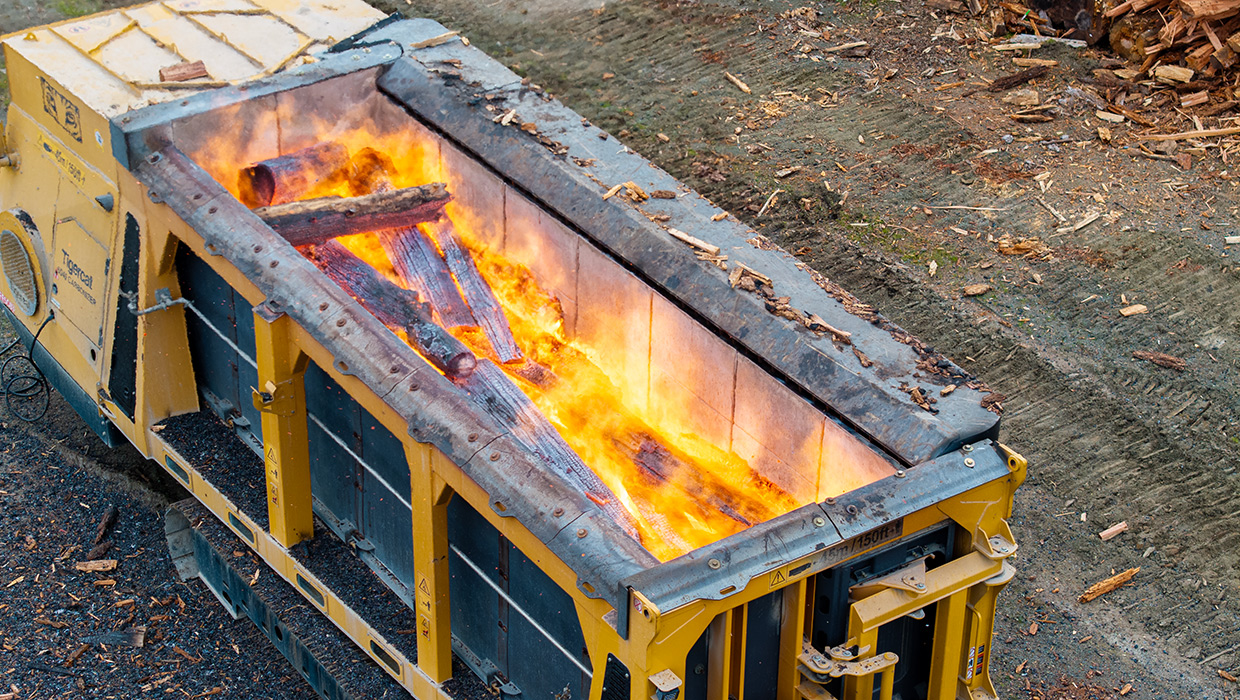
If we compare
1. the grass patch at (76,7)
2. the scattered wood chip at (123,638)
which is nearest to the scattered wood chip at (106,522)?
the scattered wood chip at (123,638)

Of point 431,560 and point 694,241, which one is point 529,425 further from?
point 694,241

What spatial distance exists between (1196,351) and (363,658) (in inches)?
226

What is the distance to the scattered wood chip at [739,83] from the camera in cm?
1218

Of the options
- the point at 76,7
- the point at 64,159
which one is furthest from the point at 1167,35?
the point at 76,7

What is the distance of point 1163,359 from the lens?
895cm

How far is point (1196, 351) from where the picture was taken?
9086 mm

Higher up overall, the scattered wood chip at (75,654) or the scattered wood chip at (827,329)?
the scattered wood chip at (827,329)

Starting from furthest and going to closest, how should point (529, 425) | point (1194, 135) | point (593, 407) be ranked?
point (1194, 135)
point (593, 407)
point (529, 425)

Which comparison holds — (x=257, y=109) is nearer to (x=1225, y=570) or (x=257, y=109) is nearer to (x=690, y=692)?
(x=690, y=692)

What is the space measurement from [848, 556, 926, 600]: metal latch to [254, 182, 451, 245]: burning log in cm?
367

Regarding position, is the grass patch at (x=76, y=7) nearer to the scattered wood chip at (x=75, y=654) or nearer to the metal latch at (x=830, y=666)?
the scattered wood chip at (x=75, y=654)

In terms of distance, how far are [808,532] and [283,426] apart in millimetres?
2540

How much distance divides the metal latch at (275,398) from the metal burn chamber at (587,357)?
21 centimetres

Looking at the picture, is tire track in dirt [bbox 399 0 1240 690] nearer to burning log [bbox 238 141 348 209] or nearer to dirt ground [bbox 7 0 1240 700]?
dirt ground [bbox 7 0 1240 700]
